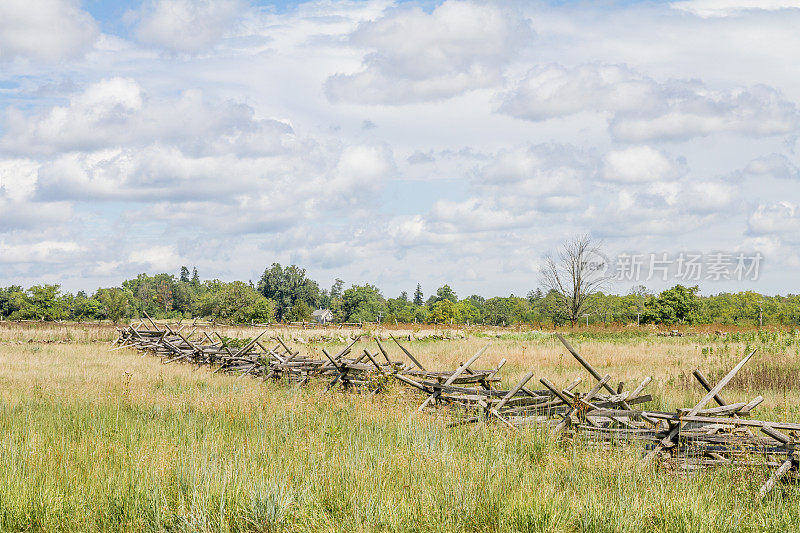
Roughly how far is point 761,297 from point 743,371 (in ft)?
296

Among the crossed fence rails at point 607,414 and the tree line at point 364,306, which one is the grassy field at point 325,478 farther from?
the tree line at point 364,306

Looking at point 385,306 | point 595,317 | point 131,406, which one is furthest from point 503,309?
point 131,406

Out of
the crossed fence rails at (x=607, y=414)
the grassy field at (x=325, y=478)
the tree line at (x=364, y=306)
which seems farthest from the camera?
the tree line at (x=364, y=306)

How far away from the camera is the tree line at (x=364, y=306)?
2463 inches

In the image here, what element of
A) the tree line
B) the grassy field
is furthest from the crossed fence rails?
the tree line

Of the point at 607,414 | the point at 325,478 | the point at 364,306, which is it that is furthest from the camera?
the point at 364,306

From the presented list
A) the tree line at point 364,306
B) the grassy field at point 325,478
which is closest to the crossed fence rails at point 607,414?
the grassy field at point 325,478

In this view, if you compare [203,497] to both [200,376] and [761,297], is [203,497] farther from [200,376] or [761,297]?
[761,297]

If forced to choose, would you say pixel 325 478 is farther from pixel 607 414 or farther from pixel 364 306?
pixel 364 306

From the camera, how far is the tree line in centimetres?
6256

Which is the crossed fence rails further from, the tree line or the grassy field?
the tree line

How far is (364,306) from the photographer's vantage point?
116m

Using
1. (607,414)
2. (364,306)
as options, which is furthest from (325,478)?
(364,306)

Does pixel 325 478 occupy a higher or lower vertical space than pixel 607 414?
lower
